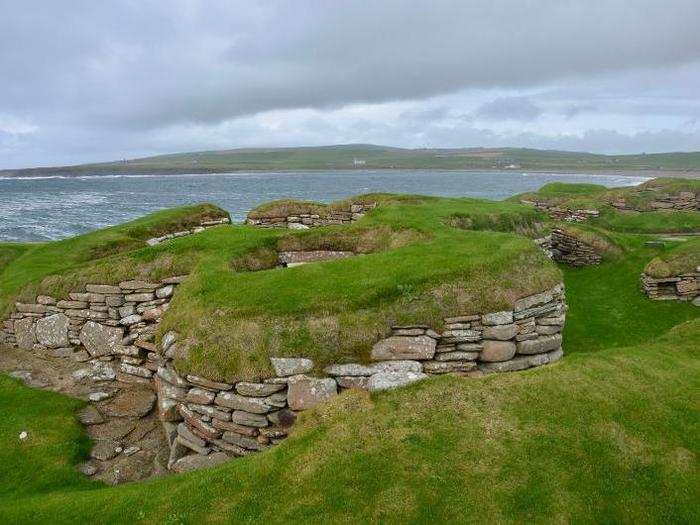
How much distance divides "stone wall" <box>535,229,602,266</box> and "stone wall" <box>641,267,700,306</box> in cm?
420

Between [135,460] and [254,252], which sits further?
[254,252]

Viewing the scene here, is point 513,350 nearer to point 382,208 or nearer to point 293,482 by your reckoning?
point 293,482

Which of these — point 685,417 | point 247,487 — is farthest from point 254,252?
point 685,417

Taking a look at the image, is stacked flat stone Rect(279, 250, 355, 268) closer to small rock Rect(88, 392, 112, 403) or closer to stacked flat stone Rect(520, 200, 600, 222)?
small rock Rect(88, 392, 112, 403)

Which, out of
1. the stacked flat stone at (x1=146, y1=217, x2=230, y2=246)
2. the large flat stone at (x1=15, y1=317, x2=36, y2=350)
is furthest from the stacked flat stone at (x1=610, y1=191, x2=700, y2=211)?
the large flat stone at (x1=15, y1=317, x2=36, y2=350)

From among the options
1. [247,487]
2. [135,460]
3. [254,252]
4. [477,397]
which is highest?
[254,252]

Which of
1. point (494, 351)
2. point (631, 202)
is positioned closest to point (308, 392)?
point (494, 351)

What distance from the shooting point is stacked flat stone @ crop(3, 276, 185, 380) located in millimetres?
14797

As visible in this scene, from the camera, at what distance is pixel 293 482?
25.4 feet

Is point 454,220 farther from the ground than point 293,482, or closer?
farther from the ground

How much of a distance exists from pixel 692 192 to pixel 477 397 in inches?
1367

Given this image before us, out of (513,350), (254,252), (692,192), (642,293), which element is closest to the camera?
(513,350)

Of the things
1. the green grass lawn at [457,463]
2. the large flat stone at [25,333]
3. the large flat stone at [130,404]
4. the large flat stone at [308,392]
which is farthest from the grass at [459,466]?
the large flat stone at [25,333]

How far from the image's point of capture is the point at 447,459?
7.90 m
